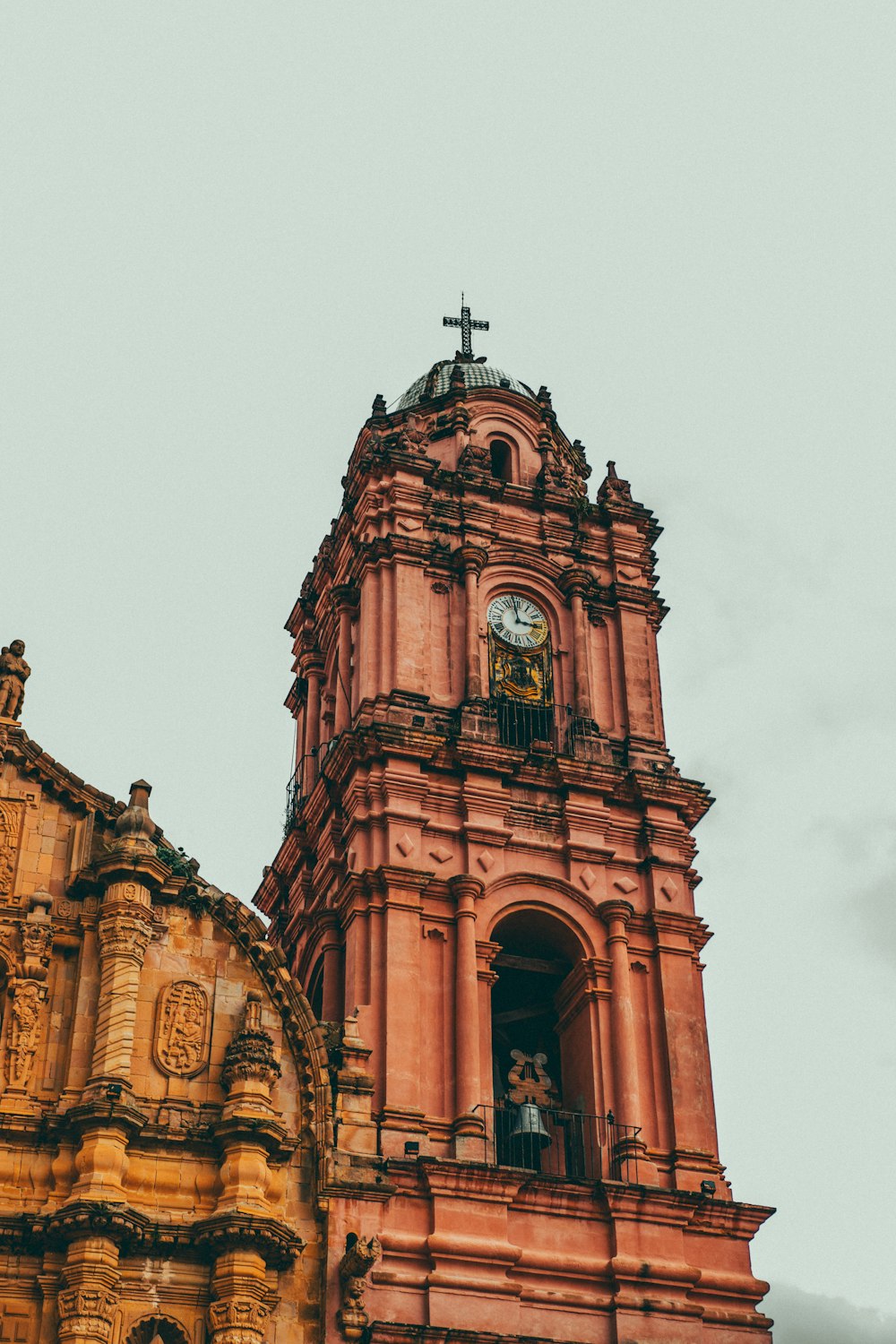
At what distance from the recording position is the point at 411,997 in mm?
28516

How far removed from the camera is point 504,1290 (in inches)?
1032

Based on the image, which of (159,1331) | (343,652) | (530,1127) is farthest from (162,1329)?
(343,652)

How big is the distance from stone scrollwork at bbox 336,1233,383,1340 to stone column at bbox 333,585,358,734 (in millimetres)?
11823

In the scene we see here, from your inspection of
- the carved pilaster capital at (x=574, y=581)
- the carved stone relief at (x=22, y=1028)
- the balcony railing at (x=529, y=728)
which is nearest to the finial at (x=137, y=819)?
the carved stone relief at (x=22, y=1028)

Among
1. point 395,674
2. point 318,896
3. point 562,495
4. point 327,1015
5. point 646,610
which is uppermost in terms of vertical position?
point 562,495

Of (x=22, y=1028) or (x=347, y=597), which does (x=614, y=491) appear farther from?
(x=22, y=1028)

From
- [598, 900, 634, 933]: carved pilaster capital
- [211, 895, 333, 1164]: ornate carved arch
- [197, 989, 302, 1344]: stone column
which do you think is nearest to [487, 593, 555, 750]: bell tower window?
[598, 900, 634, 933]: carved pilaster capital

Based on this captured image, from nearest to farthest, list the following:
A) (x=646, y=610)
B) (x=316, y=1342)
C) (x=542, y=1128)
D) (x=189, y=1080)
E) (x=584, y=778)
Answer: (x=316, y=1342), (x=189, y=1080), (x=542, y=1128), (x=584, y=778), (x=646, y=610)

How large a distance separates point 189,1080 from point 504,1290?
521 cm

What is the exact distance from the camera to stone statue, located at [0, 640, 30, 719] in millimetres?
27781

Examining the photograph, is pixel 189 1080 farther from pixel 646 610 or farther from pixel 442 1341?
pixel 646 610

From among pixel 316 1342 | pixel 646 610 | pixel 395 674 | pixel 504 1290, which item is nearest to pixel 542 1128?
pixel 504 1290

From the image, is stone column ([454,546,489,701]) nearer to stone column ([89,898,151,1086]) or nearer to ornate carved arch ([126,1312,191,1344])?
stone column ([89,898,151,1086])

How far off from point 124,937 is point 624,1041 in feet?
26.6
